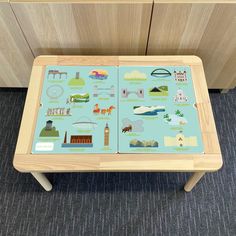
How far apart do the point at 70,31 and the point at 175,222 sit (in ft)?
3.49

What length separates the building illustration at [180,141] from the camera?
0.97 m

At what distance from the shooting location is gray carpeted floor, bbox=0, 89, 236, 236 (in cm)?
123

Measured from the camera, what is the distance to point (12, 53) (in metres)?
1.24

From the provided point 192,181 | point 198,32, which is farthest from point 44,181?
point 198,32

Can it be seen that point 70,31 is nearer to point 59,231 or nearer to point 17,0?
point 17,0

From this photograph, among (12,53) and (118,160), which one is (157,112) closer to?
(118,160)

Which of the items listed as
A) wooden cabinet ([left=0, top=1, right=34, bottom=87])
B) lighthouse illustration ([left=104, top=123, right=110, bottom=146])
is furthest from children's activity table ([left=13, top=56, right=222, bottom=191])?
wooden cabinet ([left=0, top=1, right=34, bottom=87])

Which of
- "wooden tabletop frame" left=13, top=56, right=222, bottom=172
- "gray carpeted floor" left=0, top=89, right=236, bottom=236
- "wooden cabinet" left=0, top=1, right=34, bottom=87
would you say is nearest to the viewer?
"wooden tabletop frame" left=13, top=56, right=222, bottom=172

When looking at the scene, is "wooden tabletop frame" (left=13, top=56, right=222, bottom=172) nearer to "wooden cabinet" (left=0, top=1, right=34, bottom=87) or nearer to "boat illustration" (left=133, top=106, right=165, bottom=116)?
"boat illustration" (left=133, top=106, right=165, bottom=116)

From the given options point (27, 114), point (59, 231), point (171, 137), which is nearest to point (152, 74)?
point (171, 137)

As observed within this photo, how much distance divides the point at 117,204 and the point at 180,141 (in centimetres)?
54

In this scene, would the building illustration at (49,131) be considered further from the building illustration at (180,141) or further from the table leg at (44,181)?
the building illustration at (180,141)

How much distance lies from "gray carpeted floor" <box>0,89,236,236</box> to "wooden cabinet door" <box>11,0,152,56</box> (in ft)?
2.21

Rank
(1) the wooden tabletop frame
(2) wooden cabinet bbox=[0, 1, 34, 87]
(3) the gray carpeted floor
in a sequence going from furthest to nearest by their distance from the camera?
1. (3) the gray carpeted floor
2. (2) wooden cabinet bbox=[0, 1, 34, 87]
3. (1) the wooden tabletop frame
